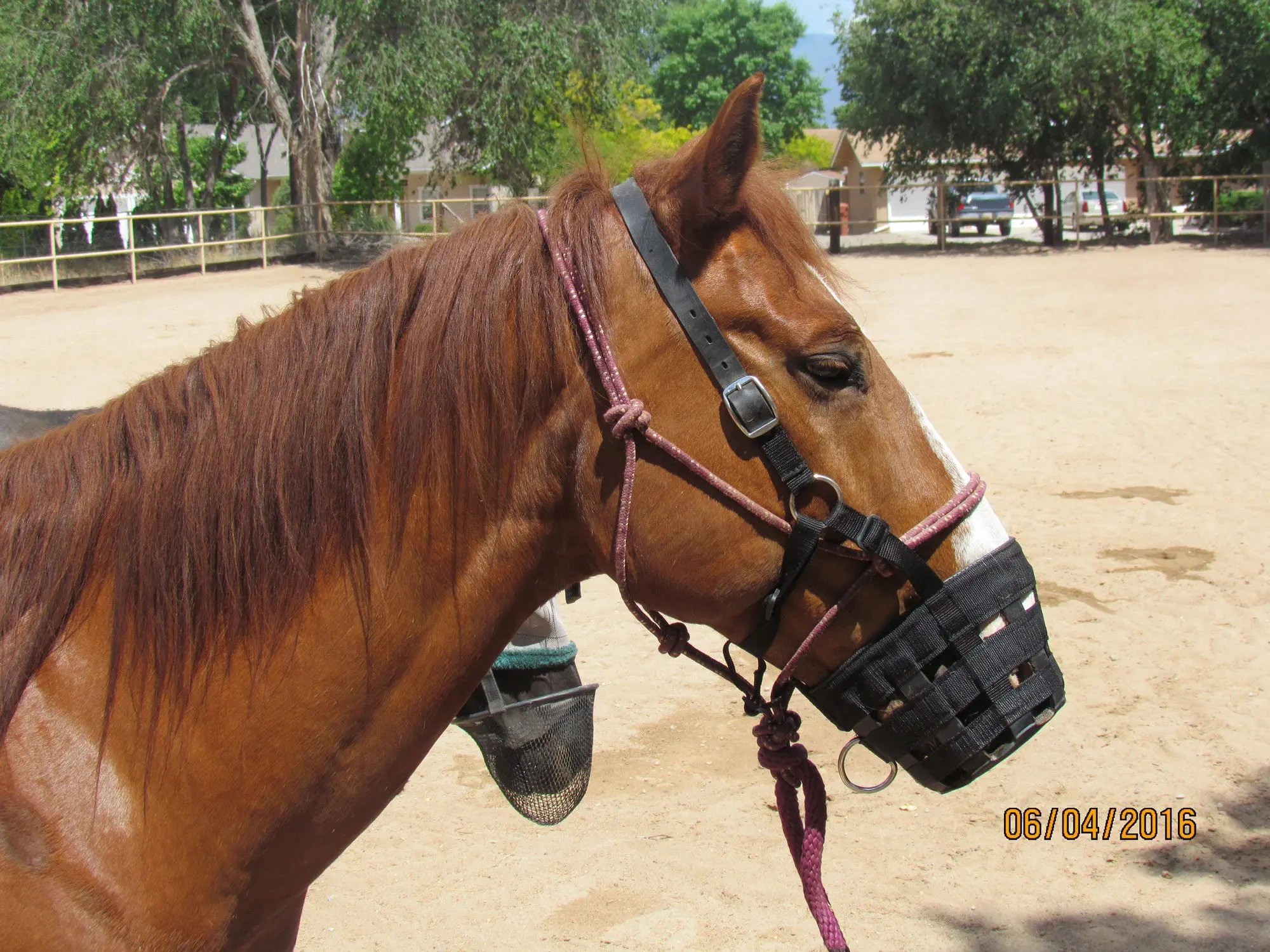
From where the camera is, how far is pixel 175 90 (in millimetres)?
25828

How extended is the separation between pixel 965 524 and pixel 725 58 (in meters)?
68.0

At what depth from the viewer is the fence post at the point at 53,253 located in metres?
20.3

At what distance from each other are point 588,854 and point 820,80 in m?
68.7

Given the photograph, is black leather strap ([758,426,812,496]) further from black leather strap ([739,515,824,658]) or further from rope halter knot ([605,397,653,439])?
rope halter knot ([605,397,653,439])

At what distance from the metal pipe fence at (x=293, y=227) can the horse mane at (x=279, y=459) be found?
18804 millimetres

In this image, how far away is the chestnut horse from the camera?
155cm

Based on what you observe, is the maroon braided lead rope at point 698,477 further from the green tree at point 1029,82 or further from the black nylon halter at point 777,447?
the green tree at point 1029,82

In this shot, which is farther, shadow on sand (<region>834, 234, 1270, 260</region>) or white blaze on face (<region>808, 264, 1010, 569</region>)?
shadow on sand (<region>834, 234, 1270, 260</region>)

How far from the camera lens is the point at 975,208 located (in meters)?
33.0

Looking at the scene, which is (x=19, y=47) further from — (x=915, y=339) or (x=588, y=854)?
(x=588, y=854)

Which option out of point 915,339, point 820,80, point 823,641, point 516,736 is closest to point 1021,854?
point 516,736

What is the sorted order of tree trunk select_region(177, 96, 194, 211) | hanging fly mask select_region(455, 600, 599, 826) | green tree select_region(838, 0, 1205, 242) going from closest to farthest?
hanging fly mask select_region(455, 600, 599, 826) → green tree select_region(838, 0, 1205, 242) → tree trunk select_region(177, 96, 194, 211)
